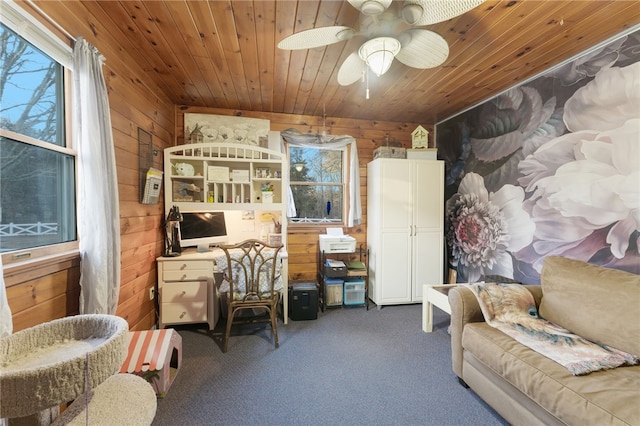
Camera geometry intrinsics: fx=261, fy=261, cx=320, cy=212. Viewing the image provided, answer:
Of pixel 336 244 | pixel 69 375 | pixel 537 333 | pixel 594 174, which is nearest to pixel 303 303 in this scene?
pixel 336 244

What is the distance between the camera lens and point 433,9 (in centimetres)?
128

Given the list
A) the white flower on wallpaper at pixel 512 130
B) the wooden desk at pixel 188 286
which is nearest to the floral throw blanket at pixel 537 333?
the white flower on wallpaper at pixel 512 130

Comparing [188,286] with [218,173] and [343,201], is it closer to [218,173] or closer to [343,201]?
[218,173]

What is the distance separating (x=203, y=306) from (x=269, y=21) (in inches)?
98.6

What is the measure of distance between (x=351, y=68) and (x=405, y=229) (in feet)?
6.93

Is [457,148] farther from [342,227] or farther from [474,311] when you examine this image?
[474,311]

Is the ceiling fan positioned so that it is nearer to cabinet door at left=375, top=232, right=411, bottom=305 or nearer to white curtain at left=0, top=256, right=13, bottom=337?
white curtain at left=0, top=256, right=13, bottom=337

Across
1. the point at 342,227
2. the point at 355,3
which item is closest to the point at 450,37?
the point at 355,3

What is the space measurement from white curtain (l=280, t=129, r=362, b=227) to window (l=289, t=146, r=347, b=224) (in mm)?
159

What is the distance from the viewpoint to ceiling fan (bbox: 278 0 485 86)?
1289 millimetres

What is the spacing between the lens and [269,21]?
1.72 meters

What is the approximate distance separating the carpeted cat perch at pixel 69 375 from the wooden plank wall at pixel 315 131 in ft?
7.99

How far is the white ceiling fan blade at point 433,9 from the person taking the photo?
1211mm

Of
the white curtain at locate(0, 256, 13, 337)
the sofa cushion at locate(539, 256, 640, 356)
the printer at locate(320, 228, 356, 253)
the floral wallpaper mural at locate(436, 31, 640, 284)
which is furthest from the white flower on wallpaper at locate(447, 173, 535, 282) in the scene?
the white curtain at locate(0, 256, 13, 337)
